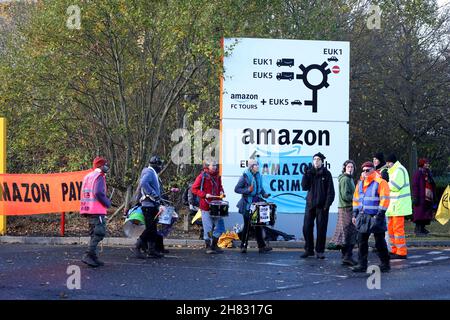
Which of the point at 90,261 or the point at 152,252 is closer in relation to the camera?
the point at 90,261

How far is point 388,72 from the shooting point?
30.1m

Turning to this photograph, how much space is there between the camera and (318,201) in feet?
52.5

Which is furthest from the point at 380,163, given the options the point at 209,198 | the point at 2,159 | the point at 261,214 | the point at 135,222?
the point at 2,159

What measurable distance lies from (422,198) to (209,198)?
23.3ft

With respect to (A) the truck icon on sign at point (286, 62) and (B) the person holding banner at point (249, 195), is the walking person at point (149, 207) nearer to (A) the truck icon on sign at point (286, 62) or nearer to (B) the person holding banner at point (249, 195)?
(B) the person holding banner at point (249, 195)

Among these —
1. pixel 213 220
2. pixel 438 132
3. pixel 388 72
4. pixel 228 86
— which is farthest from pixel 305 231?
pixel 438 132

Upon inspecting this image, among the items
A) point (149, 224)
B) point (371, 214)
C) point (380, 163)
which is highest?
point (380, 163)

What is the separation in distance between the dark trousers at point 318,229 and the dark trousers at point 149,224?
287 cm

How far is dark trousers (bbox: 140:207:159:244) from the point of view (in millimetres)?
15477

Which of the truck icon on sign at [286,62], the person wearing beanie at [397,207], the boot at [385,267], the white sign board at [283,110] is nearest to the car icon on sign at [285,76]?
the white sign board at [283,110]

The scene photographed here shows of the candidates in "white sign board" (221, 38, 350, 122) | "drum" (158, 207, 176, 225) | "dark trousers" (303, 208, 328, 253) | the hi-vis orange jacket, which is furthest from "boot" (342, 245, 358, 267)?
"white sign board" (221, 38, 350, 122)

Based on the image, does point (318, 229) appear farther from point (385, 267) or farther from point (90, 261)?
point (90, 261)

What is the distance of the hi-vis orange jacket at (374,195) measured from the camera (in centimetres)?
1363

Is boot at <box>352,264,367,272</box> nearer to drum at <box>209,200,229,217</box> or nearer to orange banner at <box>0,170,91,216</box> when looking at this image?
drum at <box>209,200,229,217</box>
